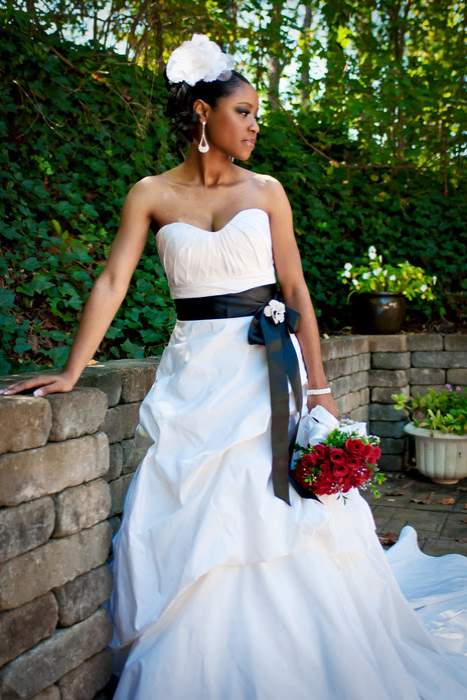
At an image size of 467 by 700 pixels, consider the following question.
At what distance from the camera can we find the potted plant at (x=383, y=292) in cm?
683

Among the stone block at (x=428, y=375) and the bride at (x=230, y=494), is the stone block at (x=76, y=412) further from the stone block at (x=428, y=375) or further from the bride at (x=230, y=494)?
the stone block at (x=428, y=375)

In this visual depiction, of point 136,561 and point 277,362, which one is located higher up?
point 277,362

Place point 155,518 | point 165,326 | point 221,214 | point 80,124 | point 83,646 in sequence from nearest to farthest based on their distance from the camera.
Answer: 1. point 83,646
2. point 155,518
3. point 221,214
4. point 165,326
5. point 80,124

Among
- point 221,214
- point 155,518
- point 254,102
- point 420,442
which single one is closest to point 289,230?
point 221,214

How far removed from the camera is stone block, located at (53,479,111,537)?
2232 mm

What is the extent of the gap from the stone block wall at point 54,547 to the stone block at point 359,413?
409cm

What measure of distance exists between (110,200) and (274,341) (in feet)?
10.6

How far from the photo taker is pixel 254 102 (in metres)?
2.62

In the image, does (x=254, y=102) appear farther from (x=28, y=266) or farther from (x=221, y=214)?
(x=28, y=266)

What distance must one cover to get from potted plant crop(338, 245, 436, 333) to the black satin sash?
4272 millimetres

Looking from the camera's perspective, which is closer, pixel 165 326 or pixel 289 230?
pixel 289 230

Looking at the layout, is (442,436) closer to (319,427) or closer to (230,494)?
(319,427)

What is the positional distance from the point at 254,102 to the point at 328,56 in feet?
15.4

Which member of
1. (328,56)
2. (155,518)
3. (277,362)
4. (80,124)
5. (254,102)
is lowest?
(155,518)
